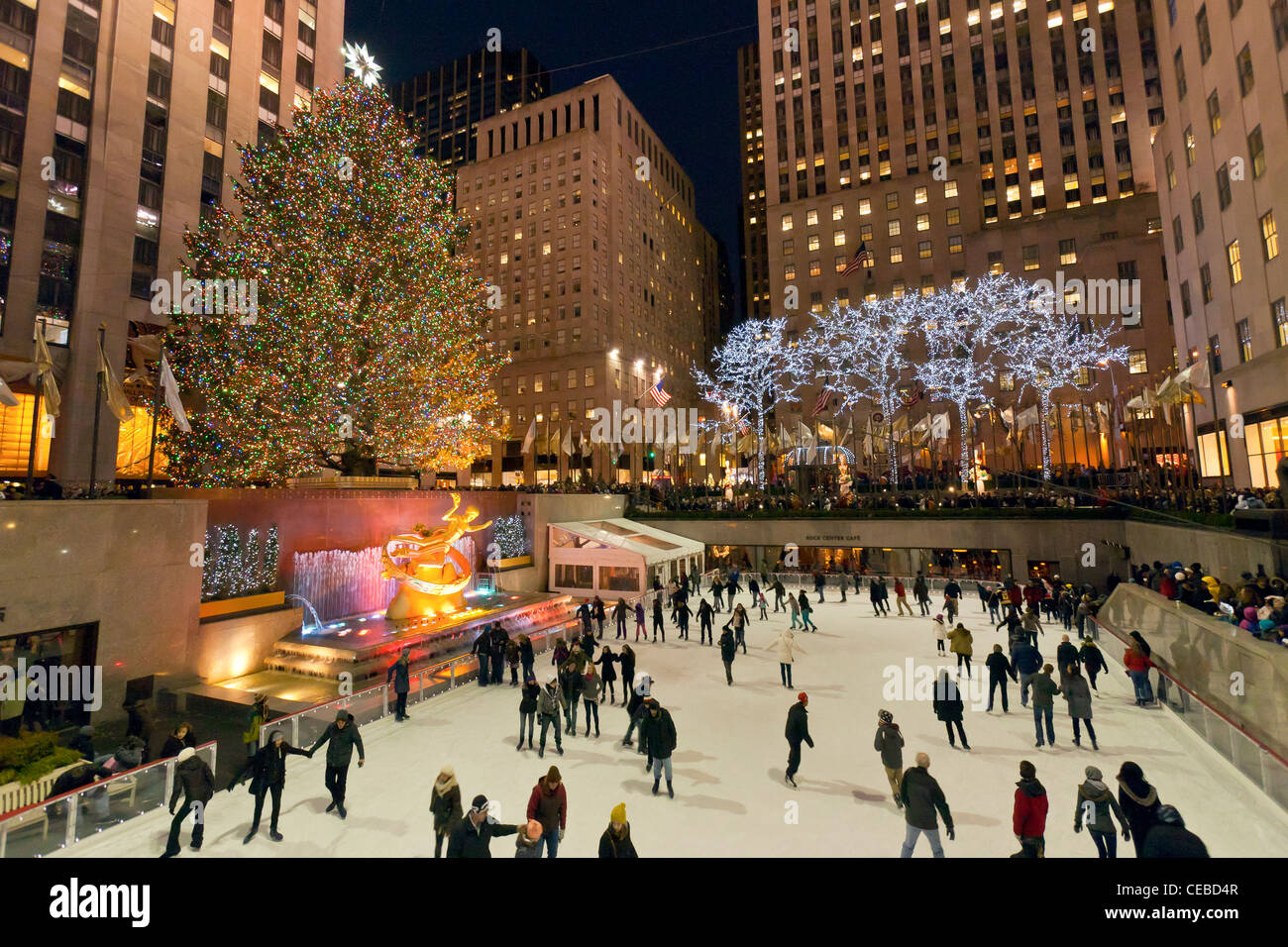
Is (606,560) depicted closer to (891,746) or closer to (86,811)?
(891,746)

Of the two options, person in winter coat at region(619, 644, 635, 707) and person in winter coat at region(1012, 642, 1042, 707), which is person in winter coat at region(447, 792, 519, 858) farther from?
person in winter coat at region(1012, 642, 1042, 707)

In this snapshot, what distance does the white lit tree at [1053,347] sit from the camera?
4059 centimetres

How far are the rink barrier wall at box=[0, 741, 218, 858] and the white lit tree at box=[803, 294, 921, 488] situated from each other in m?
46.0

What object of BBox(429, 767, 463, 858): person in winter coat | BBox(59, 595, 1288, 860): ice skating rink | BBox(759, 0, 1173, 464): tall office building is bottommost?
BBox(59, 595, 1288, 860): ice skating rink

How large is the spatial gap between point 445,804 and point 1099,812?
22.3 ft

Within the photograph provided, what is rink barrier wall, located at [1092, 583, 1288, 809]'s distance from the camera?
24.0ft

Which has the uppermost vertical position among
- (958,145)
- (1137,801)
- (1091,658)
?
(958,145)

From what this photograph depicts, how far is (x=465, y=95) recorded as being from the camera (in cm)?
10994

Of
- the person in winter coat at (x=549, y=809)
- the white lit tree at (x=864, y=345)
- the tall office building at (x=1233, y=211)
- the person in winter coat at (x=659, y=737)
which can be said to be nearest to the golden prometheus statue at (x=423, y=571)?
the person in winter coat at (x=659, y=737)

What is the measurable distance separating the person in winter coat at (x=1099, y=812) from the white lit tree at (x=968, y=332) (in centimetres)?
3970

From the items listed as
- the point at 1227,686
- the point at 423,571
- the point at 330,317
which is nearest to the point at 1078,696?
the point at 1227,686

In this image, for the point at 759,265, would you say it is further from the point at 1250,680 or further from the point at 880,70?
the point at 1250,680

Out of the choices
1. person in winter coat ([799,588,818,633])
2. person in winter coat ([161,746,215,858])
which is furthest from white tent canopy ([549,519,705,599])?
person in winter coat ([161,746,215,858])
